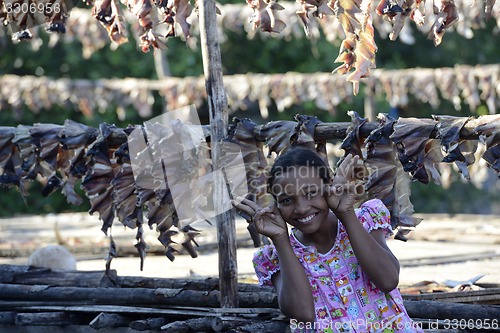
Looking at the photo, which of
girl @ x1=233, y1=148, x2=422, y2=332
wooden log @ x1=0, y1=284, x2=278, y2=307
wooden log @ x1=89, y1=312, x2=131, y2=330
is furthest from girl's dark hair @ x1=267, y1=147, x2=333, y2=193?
wooden log @ x1=89, y1=312, x2=131, y2=330

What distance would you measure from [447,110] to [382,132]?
520 inches

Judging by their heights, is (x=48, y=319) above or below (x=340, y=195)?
below

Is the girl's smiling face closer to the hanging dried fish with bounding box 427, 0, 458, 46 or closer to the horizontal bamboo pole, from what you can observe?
the horizontal bamboo pole

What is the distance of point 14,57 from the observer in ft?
52.9

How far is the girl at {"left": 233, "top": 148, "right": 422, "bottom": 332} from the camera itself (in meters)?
3.32

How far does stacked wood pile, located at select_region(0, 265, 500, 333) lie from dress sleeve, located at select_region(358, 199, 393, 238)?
0.47 meters

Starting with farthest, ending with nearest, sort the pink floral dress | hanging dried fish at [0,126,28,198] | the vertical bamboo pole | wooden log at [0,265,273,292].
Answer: hanging dried fish at [0,126,28,198] < wooden log at [0,265,273,292] < the vertical bamboo pole < the pink floral dress

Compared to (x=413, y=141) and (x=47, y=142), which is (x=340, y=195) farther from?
(x=47, y=142)

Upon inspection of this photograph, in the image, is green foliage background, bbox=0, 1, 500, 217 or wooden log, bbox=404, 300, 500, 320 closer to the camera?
wooden log, bbox=404, 300, 500, 320

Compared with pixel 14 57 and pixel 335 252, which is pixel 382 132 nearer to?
pixel 335 252

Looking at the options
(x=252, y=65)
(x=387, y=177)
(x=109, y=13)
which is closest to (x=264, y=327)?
(x=387, y=177)

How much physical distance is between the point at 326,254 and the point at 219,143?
898mm

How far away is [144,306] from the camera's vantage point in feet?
14.0

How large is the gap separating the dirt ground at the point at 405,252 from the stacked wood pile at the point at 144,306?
848 mm
